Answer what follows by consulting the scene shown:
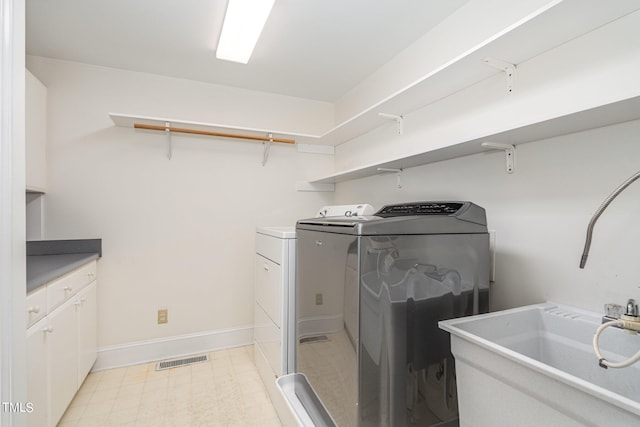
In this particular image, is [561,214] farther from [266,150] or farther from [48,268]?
[48,268]

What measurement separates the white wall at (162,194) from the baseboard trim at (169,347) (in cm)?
5

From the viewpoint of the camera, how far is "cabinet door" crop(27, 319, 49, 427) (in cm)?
124

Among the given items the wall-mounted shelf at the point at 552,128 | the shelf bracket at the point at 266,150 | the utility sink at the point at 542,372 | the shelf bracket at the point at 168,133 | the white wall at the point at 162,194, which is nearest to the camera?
the utility sink at the point at 542,372

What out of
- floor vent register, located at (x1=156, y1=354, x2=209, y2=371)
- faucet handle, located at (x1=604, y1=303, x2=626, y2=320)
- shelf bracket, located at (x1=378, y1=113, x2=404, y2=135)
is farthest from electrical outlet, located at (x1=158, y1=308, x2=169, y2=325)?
faucet handle, located at (x1=604, y1=303, x2=626, y2=320)

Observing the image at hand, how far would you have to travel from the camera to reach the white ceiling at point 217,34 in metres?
1.75

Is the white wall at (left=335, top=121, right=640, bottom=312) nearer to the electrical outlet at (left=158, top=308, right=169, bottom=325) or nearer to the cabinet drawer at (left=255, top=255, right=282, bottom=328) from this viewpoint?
the cabinet drawer at (left=255, top=255, right=282, bottom=328)

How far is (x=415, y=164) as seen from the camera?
1984mm

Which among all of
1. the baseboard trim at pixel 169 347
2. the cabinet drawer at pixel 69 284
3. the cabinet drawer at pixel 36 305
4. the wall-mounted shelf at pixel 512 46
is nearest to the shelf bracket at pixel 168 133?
the wall-mounted shelf at pixel 512 46

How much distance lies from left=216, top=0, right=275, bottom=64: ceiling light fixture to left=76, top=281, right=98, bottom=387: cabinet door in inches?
73.4

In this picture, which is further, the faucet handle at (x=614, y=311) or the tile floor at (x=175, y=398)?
the tile floor at (x=175, y=398)

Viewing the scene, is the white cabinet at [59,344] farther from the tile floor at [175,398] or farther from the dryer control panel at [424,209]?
the dryer control panel at [424,209]

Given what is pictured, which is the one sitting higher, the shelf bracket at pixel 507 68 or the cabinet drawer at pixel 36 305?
the shelf bracket at pixel 507 68

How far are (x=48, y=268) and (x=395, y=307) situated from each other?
1.82 metres

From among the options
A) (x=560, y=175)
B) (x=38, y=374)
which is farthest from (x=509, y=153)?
(x=38, y=374)
